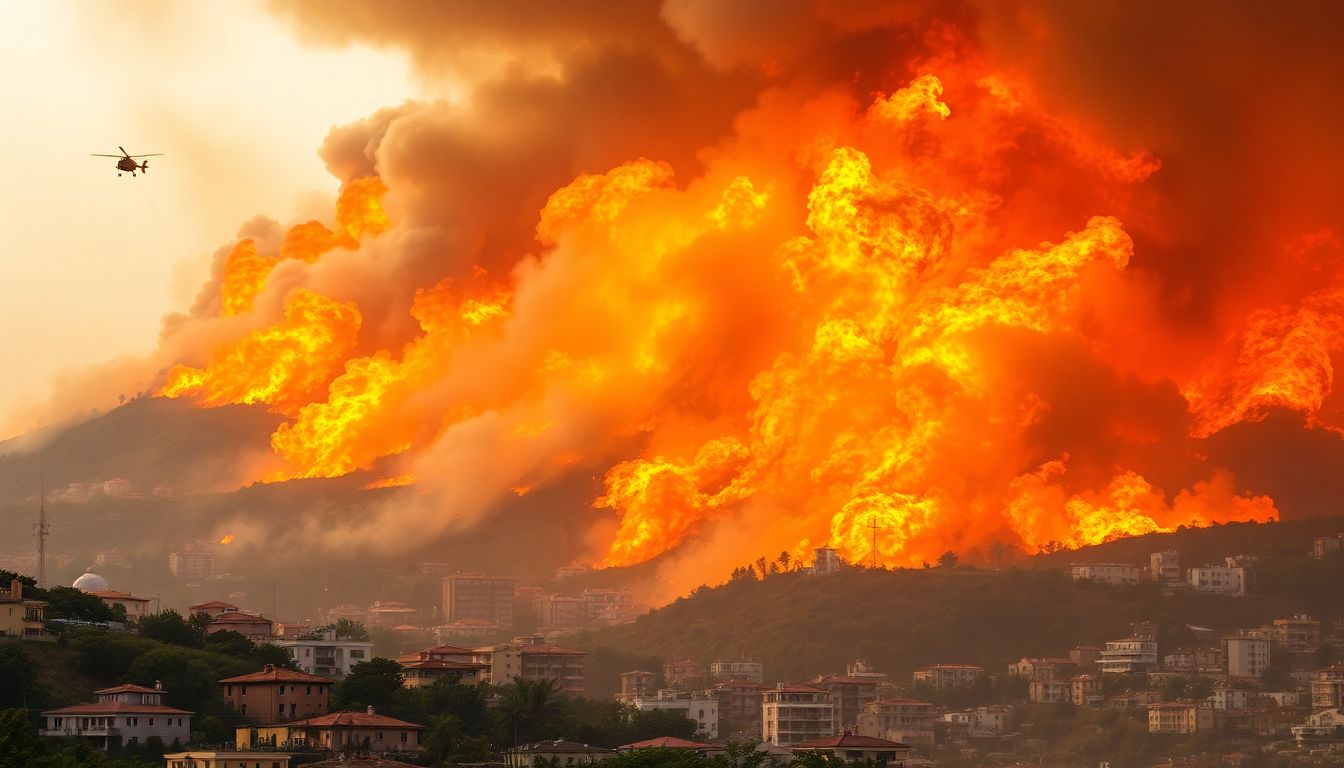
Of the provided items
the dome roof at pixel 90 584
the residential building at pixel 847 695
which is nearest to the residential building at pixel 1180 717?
the residential building at pixel 847 695

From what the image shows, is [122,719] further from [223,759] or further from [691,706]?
[691,706]

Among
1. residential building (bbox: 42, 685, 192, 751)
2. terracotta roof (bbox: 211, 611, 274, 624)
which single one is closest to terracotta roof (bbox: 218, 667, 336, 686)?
residential building (bbox: 42, 685, 192, 751)

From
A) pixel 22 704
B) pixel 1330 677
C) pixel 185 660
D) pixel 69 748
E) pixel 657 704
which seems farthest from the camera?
pixel 1330 677

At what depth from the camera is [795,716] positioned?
18088cm

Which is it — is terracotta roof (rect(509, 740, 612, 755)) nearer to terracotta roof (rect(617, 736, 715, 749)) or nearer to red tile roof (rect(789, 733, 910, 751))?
terracotta roof (rect(617, 736, 715, 749))

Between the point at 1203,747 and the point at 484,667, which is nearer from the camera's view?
the point at 484,667

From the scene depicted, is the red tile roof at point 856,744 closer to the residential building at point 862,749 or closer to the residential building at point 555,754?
the residential building at point 862,749

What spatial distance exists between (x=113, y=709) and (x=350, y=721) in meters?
11.2

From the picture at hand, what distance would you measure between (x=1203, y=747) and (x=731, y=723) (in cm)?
3369

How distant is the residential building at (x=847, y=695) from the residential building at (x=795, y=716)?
118 inches

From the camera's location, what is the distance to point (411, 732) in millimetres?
127250

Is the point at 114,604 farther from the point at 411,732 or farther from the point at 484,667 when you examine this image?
the point at 411,732

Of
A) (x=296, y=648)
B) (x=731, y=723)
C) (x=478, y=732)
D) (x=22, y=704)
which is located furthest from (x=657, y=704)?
(x=22, y=704)

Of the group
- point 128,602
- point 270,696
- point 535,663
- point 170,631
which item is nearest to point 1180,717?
point 535,663
